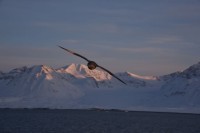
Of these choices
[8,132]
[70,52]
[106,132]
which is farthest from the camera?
[106,132]

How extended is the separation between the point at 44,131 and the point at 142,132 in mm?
25853

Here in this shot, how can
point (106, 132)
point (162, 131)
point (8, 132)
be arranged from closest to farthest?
1. point (8, 132)
2. point (106, 132)
3. point (162, 131)

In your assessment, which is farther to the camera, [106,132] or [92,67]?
[106,132]

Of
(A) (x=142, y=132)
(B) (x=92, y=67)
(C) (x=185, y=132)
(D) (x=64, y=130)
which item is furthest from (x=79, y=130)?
(B) (x=92, y=67)

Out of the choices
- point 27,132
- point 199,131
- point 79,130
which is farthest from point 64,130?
point 199,131

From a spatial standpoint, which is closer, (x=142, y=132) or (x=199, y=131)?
(x=142, y=132)

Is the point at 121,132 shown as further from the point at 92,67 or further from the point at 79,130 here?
the point at 92,67

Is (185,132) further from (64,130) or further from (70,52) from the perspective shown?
(70,52)

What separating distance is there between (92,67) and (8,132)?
87.3 metres

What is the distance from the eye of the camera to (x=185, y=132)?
142500mm

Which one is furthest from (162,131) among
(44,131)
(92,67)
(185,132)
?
(92,67)

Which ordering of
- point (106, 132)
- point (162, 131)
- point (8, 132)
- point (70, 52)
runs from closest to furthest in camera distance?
point (70, 52)
point (8, 132)
point (106, 132)
point (162, 131)

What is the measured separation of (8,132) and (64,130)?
56.0 ft

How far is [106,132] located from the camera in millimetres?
130875
